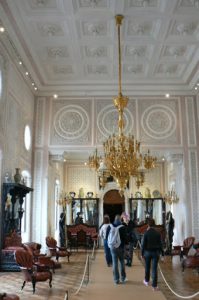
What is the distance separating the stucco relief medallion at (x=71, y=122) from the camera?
47.2 feet

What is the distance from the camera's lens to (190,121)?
47.1ft

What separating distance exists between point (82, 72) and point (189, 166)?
5598 mm

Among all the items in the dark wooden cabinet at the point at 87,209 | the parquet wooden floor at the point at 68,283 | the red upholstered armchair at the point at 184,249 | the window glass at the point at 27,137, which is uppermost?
the window glass at the point at 27,137

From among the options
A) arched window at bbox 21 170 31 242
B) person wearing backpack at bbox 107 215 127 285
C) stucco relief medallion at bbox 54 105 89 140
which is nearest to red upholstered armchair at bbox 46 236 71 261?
arched window at bbox 21 170 31 242

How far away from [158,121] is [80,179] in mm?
7507

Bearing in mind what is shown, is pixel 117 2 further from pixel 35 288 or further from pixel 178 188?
pixel 178 188

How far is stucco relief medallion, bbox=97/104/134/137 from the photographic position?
1438 cm

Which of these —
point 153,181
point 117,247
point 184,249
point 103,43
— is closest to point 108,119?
point 103,43

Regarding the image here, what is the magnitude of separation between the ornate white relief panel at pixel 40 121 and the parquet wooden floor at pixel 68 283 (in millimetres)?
5330

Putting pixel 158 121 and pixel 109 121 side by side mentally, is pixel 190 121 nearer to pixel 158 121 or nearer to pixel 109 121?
pixel 158 121

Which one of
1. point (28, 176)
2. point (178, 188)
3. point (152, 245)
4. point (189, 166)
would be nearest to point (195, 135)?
point (189, 166)

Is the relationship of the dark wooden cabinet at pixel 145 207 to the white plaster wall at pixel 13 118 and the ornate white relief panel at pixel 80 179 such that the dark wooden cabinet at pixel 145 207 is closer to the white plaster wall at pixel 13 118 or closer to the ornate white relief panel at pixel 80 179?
the ornate white relief panel at pixel 80 179

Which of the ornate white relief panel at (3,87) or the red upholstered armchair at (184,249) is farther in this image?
the red upholstered armchair at (184,249)

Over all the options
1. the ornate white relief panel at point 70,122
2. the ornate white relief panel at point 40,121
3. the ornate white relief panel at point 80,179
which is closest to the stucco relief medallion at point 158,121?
the ornate white relief panel at point 70,122
